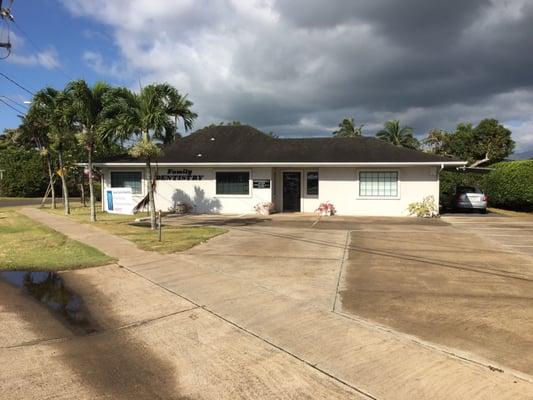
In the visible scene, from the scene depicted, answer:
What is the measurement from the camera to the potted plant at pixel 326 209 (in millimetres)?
20062

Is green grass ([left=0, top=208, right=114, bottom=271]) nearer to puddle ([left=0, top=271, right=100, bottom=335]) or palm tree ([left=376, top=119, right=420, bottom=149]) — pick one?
puddle ([left=0, top=271, right=100, bottom=335])

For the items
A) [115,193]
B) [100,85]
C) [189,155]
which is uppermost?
[100,85]

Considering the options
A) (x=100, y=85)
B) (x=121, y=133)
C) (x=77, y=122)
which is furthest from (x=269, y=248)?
(x=77, y=122)

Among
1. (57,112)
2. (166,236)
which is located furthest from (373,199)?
(57,112)

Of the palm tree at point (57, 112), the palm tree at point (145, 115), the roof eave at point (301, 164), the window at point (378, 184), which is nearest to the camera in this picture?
the palm tree at point (145, 115)

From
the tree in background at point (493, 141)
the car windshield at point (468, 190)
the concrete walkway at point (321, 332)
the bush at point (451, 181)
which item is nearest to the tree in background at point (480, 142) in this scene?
the tree in background at point (493, 141)

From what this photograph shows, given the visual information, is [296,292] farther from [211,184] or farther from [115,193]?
[211,184]

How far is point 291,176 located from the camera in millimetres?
21625

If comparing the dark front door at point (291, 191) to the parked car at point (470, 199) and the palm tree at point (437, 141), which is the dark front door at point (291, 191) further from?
the palm tree at point (437, 141)

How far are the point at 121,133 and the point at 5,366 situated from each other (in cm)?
1079

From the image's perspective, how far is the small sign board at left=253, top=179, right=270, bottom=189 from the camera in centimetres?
2062

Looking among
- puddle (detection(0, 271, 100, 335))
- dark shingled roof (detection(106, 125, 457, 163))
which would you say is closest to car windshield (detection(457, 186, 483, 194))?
dark shingled roof (detection(106, 125, 457, 163))

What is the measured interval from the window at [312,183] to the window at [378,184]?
2.11 metres

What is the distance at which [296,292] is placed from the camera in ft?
22.0
